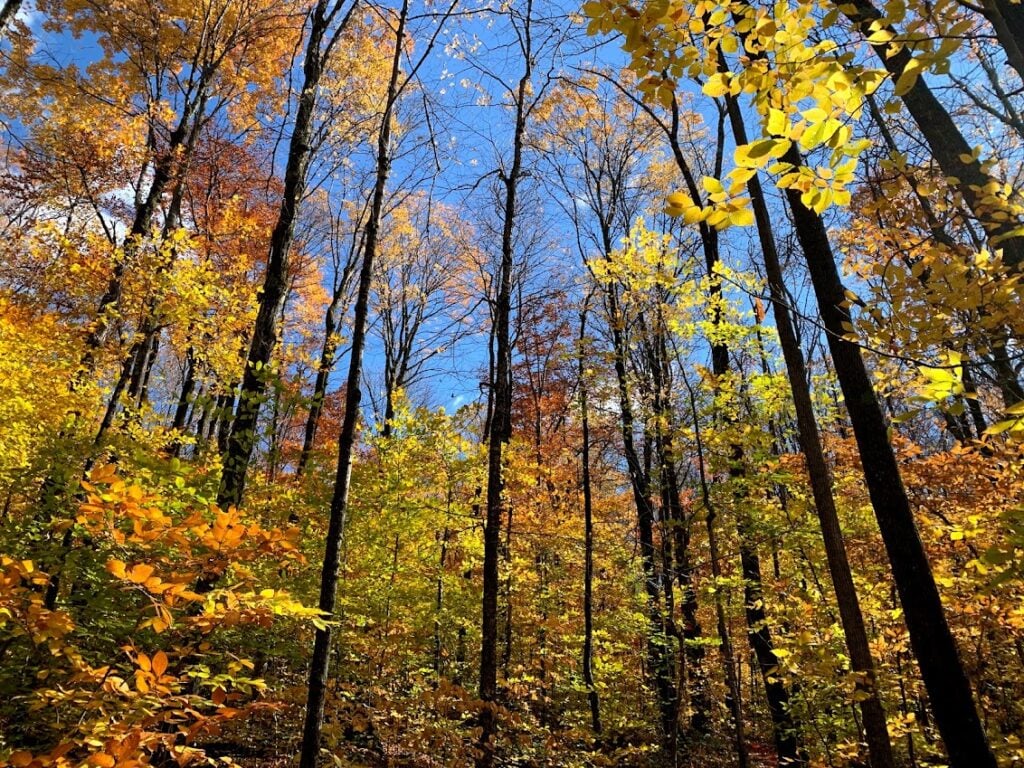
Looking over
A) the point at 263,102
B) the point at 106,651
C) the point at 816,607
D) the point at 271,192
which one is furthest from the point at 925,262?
the point at 271,192

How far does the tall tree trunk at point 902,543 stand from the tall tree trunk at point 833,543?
0.29 meters

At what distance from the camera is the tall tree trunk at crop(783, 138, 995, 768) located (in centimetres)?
362

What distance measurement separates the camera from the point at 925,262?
2.71 meters

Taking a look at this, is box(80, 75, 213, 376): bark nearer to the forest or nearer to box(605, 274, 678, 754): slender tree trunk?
the forest

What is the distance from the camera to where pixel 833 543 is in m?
4.17

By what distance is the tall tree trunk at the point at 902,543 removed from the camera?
362 centimetres

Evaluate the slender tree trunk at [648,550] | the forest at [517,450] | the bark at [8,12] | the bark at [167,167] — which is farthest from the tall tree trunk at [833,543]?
the bark at [167,167]

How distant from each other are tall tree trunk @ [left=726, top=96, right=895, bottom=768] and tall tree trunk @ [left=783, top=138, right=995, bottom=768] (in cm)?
29

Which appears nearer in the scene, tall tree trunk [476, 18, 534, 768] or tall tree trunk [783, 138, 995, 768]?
tall tree trunk [783, 138, 995, 768]

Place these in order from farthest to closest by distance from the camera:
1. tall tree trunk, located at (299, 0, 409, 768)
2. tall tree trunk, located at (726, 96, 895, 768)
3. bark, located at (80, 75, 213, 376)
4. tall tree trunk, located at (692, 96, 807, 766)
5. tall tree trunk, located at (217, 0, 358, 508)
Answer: bark, located at (80, 75, 213, 376), tall tree trunk, located at (692, 96, 807, 766), tall tree trunk, located at (217, 0, 358, 508), tall tree trunk, located at (299, 0, 409, 768), tall tree trunk, located at (726, 96, 895, 768)

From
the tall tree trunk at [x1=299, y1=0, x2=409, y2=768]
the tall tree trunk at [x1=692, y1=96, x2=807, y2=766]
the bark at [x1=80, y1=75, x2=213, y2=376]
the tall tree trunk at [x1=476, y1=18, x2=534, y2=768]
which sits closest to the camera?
the tall tree trunk at [x1=299, y1=0, x2=409, y2=768]

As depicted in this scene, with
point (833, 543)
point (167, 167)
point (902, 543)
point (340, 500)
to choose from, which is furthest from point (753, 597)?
point (167, 167)

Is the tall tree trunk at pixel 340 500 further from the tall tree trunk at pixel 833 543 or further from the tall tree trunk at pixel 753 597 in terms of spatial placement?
the tall tree trunk at pixel 753 597

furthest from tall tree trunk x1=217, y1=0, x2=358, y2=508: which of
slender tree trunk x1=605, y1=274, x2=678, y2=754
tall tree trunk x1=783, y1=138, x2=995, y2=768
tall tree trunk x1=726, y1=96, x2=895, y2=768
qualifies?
slender tree trunk x1=605, y1=274, x2=678, y2=754
